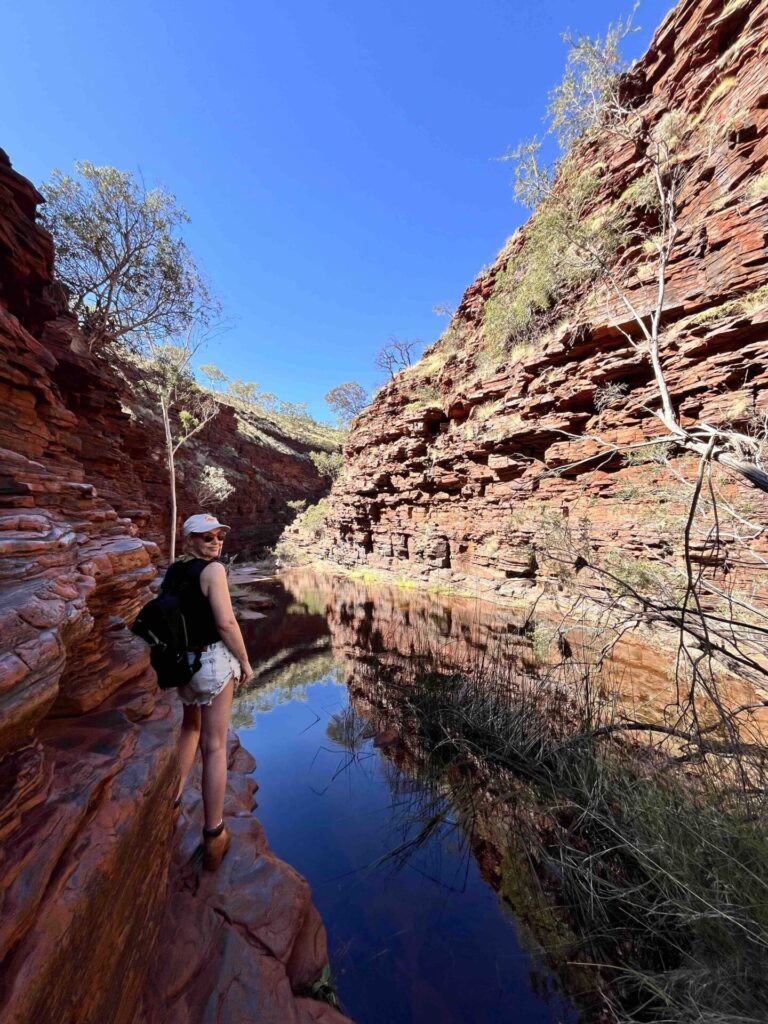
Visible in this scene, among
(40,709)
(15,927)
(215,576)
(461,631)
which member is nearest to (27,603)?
(40,709)

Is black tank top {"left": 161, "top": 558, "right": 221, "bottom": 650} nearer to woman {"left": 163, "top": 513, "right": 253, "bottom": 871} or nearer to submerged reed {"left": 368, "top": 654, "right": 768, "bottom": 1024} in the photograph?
woman {"left": 163, "top": 513, "right": 253, "bottom": 871}

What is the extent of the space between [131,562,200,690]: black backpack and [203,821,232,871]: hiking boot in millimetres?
982

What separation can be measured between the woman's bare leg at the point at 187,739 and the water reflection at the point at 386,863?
5.25 ft

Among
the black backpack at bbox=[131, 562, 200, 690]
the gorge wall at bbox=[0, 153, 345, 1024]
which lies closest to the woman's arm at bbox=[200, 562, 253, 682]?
the black backpack at bbox=[131, 562, 200, 690]

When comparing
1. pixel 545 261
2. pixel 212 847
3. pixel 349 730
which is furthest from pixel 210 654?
pixel 545 261

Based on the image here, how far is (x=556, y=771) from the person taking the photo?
3793 millimetres

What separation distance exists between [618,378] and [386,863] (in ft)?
38.7

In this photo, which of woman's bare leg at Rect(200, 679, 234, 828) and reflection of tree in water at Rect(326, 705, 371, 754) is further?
reflection of tree in water at Rect(326, 705, 371, 754)

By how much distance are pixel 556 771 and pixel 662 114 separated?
16.9 meters

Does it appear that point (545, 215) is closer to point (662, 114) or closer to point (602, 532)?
point (662, 114)

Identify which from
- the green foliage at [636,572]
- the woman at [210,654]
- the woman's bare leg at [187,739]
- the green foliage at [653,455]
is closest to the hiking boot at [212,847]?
the woman at [210,654]

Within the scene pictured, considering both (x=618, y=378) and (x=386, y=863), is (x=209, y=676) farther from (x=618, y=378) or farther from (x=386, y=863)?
(x=618, y=378)

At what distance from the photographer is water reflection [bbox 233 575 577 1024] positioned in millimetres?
2240

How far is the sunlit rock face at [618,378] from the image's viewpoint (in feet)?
25.9
